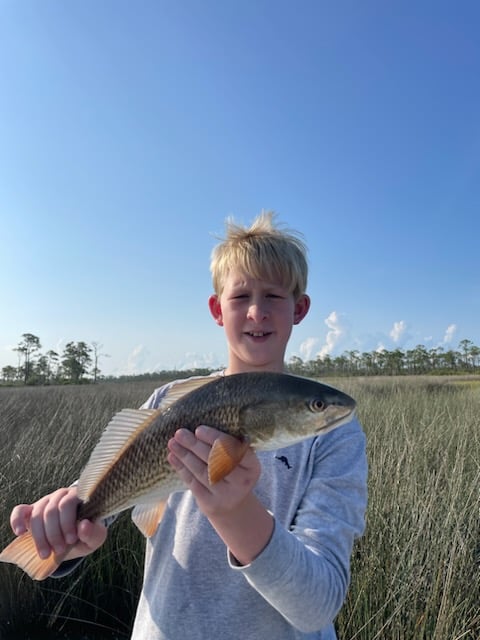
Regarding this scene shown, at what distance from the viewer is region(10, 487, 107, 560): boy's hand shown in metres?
1.96

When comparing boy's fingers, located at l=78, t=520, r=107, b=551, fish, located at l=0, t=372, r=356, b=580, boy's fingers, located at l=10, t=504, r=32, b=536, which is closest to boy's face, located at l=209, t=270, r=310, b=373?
fish, located at l=0, t=372, r=356, b=580

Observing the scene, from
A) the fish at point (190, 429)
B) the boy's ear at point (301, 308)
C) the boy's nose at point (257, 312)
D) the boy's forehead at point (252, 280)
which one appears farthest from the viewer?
the boy's ear at point (301, 308)

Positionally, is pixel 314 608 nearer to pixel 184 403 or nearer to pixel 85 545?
pixel 184 403

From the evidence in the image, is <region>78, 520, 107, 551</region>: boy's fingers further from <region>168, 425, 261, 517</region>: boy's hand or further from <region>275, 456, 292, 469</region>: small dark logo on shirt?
<region>275, 456, 292, 469</region>: small dark logo on shirt

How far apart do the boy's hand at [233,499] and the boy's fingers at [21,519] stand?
823 mm

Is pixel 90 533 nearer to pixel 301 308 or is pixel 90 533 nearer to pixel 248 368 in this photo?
pixel 248 368

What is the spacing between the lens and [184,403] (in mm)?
1884

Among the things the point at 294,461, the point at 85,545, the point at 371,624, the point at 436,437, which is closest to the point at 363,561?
the point at 371,624

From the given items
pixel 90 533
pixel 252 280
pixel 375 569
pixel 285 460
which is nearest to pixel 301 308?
pixel 252 280

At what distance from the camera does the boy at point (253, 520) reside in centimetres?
161

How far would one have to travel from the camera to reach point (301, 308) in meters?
2.68

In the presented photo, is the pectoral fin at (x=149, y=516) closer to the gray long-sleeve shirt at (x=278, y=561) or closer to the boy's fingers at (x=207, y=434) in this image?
the gray long-sleeve shirt at (x=278, y=561)

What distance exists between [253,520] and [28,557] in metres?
1.06

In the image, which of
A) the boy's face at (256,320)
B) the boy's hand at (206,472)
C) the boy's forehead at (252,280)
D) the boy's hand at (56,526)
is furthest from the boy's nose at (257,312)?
the boy's hand at (56,526)
